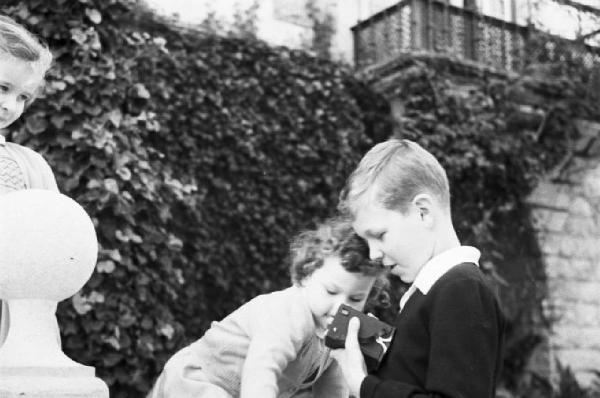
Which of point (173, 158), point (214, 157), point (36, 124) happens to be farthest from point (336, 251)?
point (214, 157)

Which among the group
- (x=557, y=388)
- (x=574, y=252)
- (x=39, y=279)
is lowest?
(x=557, y=388)

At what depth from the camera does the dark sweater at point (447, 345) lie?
75.5 inches

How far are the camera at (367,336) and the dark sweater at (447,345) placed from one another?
0.05 meters

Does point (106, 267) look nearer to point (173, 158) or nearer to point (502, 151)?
point (173, 158)

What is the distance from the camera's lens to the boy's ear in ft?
7.00

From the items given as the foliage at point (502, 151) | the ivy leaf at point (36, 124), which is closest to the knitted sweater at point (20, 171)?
the ivy leaf at point (36, 124)

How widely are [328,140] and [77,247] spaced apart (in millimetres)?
4525

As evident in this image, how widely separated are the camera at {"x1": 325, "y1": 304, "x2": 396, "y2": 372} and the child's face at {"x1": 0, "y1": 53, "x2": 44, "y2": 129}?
103 centimetres

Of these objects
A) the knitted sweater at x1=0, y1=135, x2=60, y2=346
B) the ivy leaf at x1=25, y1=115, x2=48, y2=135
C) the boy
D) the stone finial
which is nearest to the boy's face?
the boy

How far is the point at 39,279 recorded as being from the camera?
204cm

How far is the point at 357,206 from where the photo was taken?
7.22 feet

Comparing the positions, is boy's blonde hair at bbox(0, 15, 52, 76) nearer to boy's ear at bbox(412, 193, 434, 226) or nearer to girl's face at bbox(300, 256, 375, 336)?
girl's face at bbox(300, 256, 375, 336)

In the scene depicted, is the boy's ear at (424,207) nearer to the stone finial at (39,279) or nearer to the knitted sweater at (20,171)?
the stone finial at (39,279)

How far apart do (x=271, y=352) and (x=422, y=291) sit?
0.50 m
